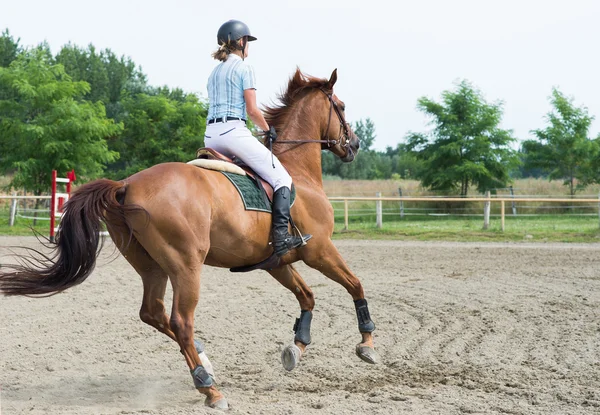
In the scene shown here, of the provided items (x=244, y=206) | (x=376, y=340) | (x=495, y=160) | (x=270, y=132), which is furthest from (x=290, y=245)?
(x=495, y=160)

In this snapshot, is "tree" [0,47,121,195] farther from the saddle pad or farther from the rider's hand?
the saddle pad

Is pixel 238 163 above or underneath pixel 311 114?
underneath

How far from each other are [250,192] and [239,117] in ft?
2.11

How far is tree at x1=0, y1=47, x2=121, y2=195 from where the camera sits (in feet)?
83.6

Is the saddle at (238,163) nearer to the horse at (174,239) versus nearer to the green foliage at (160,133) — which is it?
the horse at (174,239)

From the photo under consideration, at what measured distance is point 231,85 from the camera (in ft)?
17.4

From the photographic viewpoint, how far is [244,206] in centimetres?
511

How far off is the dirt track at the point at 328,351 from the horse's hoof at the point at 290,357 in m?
0.13

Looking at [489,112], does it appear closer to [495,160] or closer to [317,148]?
[495,160]

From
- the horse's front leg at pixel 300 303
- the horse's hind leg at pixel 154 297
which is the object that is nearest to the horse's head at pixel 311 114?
the horse's front leg at pixel 300 303

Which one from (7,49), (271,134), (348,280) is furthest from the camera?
(7,49)

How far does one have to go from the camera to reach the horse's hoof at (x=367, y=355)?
18.5ft

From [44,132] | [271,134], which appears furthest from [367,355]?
[44,132]

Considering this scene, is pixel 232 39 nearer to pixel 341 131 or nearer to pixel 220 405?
pixel 341 131
